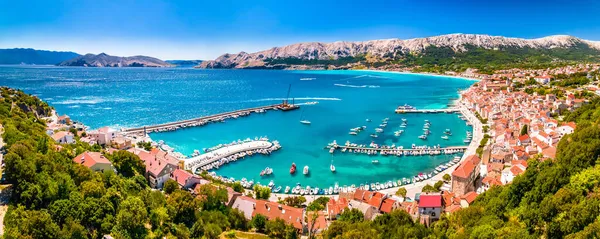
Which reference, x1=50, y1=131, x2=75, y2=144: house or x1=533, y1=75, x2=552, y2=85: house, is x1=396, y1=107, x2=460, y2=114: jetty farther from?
x1=50, y1=131, x2=75, y2=144: house

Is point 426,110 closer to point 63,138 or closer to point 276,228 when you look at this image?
point 276,228

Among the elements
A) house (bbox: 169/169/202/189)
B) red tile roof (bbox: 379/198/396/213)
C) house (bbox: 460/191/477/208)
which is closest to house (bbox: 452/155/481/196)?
house (bbox: 460/191/477/208)

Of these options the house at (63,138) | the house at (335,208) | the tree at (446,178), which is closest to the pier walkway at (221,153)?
the house at (63,138)

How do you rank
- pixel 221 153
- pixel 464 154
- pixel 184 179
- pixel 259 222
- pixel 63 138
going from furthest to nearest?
pixel 221 153
pixel 464 154
pixel 63 138
pixel 184 179
pixel 259 222

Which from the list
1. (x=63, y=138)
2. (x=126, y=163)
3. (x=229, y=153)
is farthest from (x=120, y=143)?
(x=126, y=163)

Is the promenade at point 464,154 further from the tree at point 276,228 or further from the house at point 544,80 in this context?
the house at point 544,80

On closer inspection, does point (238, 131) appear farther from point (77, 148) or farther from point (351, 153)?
point (77, 148)

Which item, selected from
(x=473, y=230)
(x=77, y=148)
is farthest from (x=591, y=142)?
(x=77, y=148)
